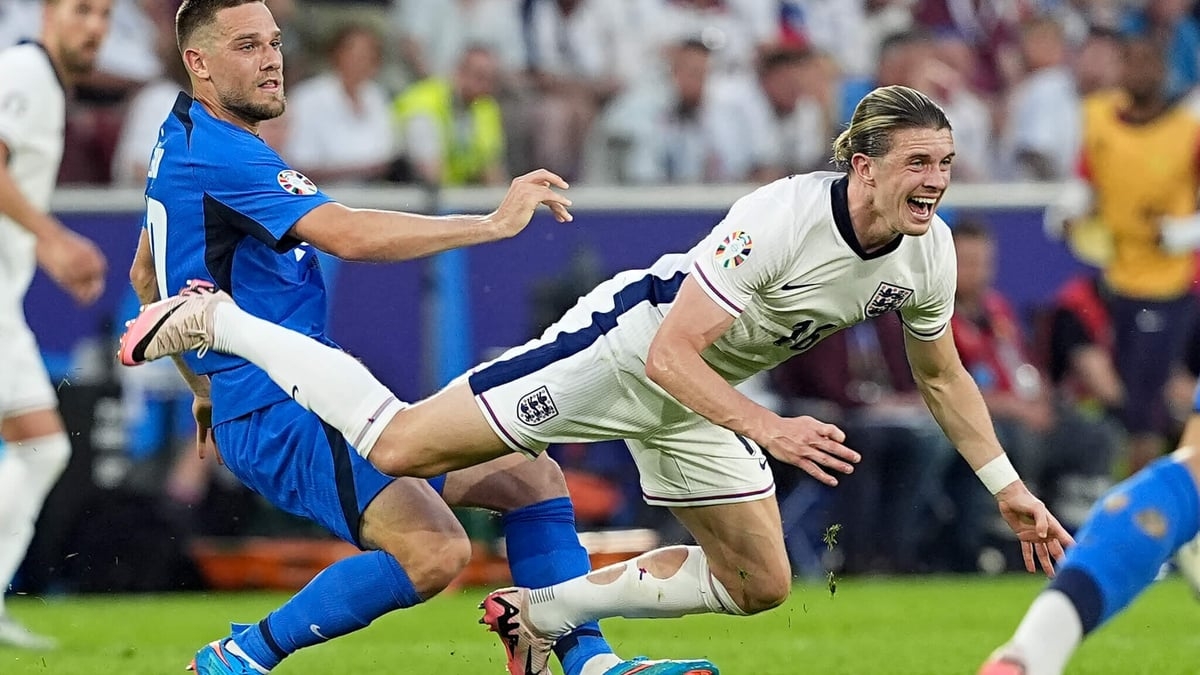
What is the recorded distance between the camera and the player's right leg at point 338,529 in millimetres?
5676

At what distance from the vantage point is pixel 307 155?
508 inches

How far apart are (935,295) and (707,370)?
0.83 metres

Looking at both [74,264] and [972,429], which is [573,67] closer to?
[74,264]

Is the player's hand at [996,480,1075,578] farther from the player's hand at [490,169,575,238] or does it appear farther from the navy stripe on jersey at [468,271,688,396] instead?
the player's hand at [490,169,575,238]

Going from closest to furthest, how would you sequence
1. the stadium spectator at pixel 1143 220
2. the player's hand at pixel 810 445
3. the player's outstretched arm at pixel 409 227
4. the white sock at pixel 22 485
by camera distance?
the player's hand at pixel 810 445 → the player's outstretched arm at pixel 409 227 → the white sock at pixel 22 485 → the stadium spectator at pixel 1143 220

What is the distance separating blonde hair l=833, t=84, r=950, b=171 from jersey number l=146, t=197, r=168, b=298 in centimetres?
215

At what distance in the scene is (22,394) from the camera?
8.65 metres

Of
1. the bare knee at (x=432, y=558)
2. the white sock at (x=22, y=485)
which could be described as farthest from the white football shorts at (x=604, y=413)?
the white sock at (x=22, y=485)

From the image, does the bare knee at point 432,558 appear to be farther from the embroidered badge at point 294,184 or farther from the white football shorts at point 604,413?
the embroidered badge at point 294,184

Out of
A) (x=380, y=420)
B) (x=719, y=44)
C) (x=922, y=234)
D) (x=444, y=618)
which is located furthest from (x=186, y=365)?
(x=719, y=44)

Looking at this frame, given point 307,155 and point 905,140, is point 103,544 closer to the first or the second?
point 307,155

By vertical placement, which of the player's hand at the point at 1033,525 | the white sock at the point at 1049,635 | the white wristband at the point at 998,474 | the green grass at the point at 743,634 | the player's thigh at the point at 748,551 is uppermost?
the white sock at the point at 1049,635

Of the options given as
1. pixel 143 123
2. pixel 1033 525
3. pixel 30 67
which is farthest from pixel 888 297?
pixel 143 123

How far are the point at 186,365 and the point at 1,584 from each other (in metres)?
2.47
